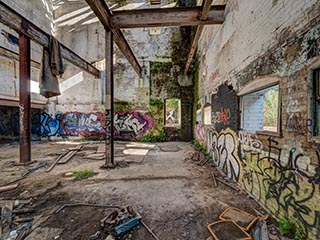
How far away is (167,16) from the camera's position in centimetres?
430

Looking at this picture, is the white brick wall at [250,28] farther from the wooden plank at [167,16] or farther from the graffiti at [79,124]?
the graffiti at [79,124]

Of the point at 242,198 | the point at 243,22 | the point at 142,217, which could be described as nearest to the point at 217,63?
the point at 243,22

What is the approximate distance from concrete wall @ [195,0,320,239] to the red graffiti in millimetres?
516

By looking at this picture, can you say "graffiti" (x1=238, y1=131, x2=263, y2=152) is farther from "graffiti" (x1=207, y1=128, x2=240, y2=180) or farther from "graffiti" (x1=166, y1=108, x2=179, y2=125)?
"graffiti" (x1=166, y1=108, x2=179, y2=125)

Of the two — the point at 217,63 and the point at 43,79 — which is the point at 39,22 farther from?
the point at 217,63

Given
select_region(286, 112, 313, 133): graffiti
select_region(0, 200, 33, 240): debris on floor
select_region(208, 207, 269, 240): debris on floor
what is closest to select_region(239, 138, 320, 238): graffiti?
select_region(286, 112, 313, 133): graffiti

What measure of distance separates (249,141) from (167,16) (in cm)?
374

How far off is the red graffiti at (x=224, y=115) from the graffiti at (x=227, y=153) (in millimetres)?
246

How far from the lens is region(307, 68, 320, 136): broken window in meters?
1.75

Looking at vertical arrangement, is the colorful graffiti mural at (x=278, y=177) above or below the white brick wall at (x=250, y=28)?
below

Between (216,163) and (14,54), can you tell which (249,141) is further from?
(14,54)

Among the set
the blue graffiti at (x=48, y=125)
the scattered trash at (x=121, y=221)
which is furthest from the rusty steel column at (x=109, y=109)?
the blue graffiti at (x=48, y=125)

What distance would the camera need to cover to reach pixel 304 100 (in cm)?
187

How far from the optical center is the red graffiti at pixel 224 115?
421 centimetres
